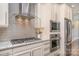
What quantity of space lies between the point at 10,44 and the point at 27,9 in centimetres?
42

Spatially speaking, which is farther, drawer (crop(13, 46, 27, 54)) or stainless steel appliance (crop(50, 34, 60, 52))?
stainless steel appliance (crop(50, 34, 60, 52))

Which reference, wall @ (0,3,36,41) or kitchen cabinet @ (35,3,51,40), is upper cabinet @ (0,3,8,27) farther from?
kitchen cabinet @ (35,3,51,40)

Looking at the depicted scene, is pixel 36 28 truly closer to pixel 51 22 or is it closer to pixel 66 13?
pixel 51 22

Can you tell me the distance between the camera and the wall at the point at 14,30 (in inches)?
57.1

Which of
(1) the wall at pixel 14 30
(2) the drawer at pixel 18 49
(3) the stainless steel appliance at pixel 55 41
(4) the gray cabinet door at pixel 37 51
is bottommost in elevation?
(4) the gray cabinet door at pixel 37 51

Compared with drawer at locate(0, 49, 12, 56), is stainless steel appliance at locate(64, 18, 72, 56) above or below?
above

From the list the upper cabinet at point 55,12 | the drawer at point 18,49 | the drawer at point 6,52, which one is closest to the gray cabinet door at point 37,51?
the drawer at point 18,49

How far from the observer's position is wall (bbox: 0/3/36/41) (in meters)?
1.45

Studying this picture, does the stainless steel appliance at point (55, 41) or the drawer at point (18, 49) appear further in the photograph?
the stainless steel appliance at point (55, 41)

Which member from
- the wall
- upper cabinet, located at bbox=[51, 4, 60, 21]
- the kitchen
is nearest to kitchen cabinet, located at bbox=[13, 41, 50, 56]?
the kitchen

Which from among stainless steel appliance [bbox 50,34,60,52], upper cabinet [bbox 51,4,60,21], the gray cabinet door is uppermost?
upper cabinet [bbox 51,4,60,21]

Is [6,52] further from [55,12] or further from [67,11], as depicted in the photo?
[67,11]

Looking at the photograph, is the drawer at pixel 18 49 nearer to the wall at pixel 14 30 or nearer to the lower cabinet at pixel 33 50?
the lower cabinet at pixel 33 50

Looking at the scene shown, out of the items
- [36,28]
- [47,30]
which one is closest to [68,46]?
[47,30]
